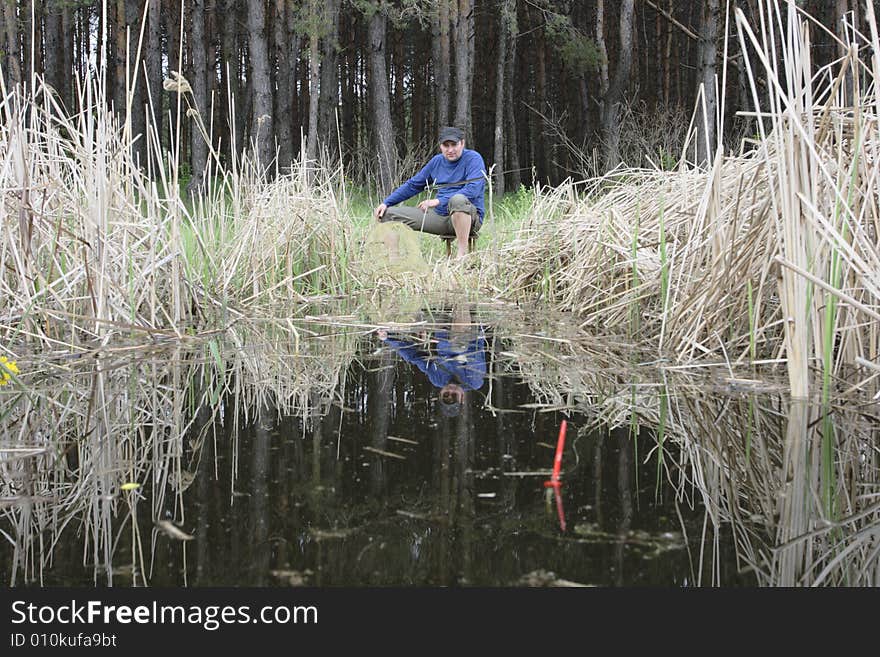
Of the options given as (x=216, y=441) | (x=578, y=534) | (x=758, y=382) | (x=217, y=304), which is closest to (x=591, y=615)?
(x=578, y=534)

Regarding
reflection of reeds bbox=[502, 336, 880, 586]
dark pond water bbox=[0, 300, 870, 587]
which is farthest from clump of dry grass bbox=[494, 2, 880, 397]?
dark pond water bbox=[0, 300, 870, 587]

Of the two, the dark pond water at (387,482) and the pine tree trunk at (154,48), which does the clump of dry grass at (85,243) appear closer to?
the dark pond water at (387,482)

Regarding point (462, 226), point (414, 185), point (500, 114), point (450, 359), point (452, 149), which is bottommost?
point (450, 359)

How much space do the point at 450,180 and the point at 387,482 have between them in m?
4.64

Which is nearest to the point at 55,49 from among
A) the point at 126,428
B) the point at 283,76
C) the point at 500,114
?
the point at 283,76

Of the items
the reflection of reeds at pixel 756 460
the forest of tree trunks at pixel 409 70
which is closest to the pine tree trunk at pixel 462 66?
the forest of tree trunks at pixel 409 70

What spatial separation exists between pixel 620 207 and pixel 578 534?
2.65 metres

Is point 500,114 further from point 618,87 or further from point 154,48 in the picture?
point 154,48

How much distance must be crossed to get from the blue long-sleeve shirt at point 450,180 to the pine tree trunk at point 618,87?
4671 mm

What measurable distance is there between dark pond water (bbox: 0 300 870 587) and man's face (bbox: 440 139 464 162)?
3.62 m

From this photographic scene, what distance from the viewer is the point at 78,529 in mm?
1060

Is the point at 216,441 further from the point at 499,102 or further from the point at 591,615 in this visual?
the point at 499,102

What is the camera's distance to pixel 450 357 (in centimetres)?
241

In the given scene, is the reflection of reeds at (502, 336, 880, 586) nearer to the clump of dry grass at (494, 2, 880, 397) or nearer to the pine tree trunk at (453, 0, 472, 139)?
the clump of dry grass at (494, 2, 880, 397)
